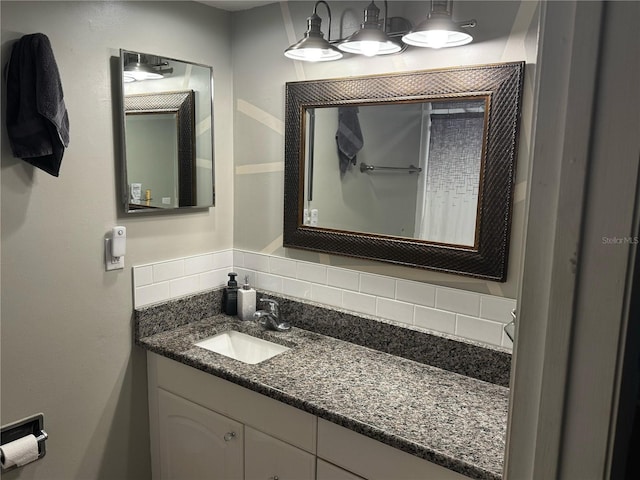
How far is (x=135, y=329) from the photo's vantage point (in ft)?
6.68

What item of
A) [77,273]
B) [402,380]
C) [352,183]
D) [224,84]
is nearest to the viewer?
[402,380]

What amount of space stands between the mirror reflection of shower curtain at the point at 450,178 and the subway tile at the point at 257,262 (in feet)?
2.67

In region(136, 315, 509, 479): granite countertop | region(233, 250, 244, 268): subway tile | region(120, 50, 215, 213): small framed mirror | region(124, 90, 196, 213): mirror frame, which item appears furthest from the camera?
region(233, 250, 244, 268): subway tile

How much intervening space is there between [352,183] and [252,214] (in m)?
0.58

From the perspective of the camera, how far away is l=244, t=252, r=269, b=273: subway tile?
2307 mm

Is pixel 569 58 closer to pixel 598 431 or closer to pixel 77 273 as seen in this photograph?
pixel 598 431

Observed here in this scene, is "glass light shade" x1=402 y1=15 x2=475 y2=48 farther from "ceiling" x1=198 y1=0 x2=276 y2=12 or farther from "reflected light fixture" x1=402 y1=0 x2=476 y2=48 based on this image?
"ceiling" x1=198 y1=0 x2=276 y2=12

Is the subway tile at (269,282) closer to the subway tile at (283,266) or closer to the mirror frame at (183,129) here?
the subway tile at (283,266)

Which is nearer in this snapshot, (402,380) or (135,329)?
(402,380)

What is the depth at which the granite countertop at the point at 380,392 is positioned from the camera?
1.33 m

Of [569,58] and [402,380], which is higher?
[569,58]

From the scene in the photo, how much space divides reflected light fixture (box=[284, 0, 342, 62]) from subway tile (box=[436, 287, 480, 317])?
3.20 ft

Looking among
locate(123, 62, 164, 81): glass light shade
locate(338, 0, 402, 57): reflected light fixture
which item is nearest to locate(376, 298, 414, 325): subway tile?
locate(338, 0, 402, 57): reflected light fixture

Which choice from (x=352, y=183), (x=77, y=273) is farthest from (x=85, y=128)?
(x=352, y=183)
